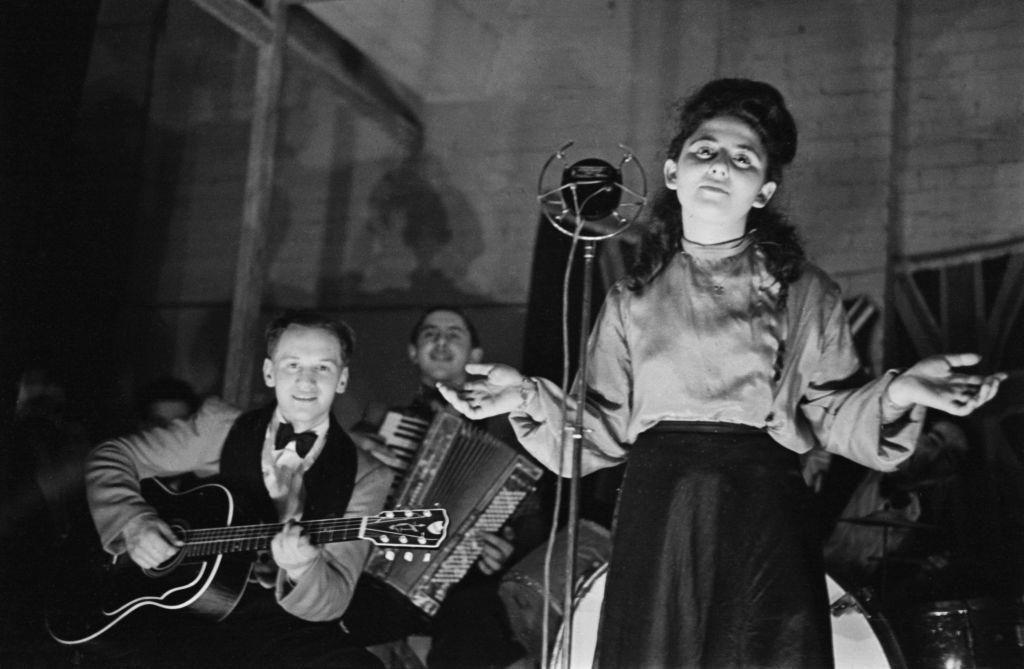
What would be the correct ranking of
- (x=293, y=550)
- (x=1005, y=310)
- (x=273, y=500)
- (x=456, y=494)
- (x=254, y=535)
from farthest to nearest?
(x=1005, y=310) < (x=456, y=494) < (x=273, y=500) < (x=254, y=535) < (x=293, y=550)

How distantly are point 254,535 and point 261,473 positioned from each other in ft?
0.86

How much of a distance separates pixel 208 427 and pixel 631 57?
8.25ft

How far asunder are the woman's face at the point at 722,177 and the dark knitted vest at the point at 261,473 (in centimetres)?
157

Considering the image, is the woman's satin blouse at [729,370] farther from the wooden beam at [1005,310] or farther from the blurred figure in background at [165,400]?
the blurred figure in background at [165,400]

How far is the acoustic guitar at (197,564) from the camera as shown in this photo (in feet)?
11.4

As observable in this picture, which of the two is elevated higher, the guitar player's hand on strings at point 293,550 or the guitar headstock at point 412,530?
the guitar headstock at point 412,530

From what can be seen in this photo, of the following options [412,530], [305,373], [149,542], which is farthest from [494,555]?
[149,542]

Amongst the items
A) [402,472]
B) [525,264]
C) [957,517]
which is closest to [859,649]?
[957,517]

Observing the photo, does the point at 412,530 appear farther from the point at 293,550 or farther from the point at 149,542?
the point at 149,542

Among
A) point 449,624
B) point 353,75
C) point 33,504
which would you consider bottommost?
point 449,624

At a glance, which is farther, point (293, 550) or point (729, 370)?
point (293, 550)

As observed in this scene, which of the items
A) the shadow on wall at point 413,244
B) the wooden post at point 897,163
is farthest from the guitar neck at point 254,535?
the wooden post at point 897,163

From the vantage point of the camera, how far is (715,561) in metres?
2.55

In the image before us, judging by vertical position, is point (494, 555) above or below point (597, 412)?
below
